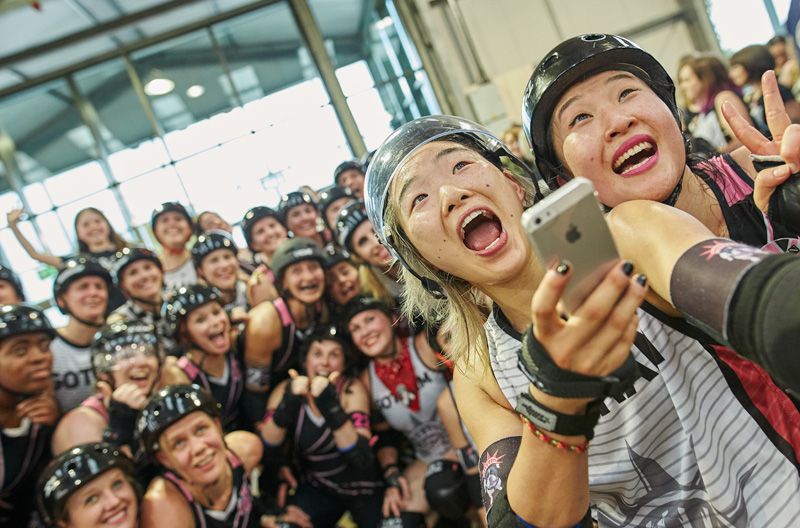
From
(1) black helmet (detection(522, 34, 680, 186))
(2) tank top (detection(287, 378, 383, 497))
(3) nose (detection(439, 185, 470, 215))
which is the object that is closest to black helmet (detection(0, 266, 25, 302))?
(2) tank top (detection(287, 378, 383, 497))

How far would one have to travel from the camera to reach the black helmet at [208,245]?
191 inches

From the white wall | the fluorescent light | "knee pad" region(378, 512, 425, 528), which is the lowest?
"knee pad" region(378, 512, 425, 528)

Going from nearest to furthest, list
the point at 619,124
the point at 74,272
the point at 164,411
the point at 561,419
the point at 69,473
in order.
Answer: the point at 561,419 → the point at 619,124 → the point at 69,473 → the point at 164,411 → the point at 74,272

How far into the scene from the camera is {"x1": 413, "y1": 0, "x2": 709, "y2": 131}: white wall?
981cm

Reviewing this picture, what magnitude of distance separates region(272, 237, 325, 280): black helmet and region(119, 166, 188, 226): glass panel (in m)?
6.18

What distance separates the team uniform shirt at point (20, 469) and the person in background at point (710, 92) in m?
5.56

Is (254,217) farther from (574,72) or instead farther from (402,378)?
(574,72)

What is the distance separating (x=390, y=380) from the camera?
12.4ft

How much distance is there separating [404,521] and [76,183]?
9362 millimetres

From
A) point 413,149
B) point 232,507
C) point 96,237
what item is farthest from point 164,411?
point 96,237

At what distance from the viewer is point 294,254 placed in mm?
4195

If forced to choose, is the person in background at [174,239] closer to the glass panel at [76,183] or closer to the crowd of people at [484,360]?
the crowd of people at [484,360]

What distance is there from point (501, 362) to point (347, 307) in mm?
2520

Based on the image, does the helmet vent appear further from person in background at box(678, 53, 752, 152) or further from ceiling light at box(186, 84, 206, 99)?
ceiling light at box(186, 84, 206, 99)
